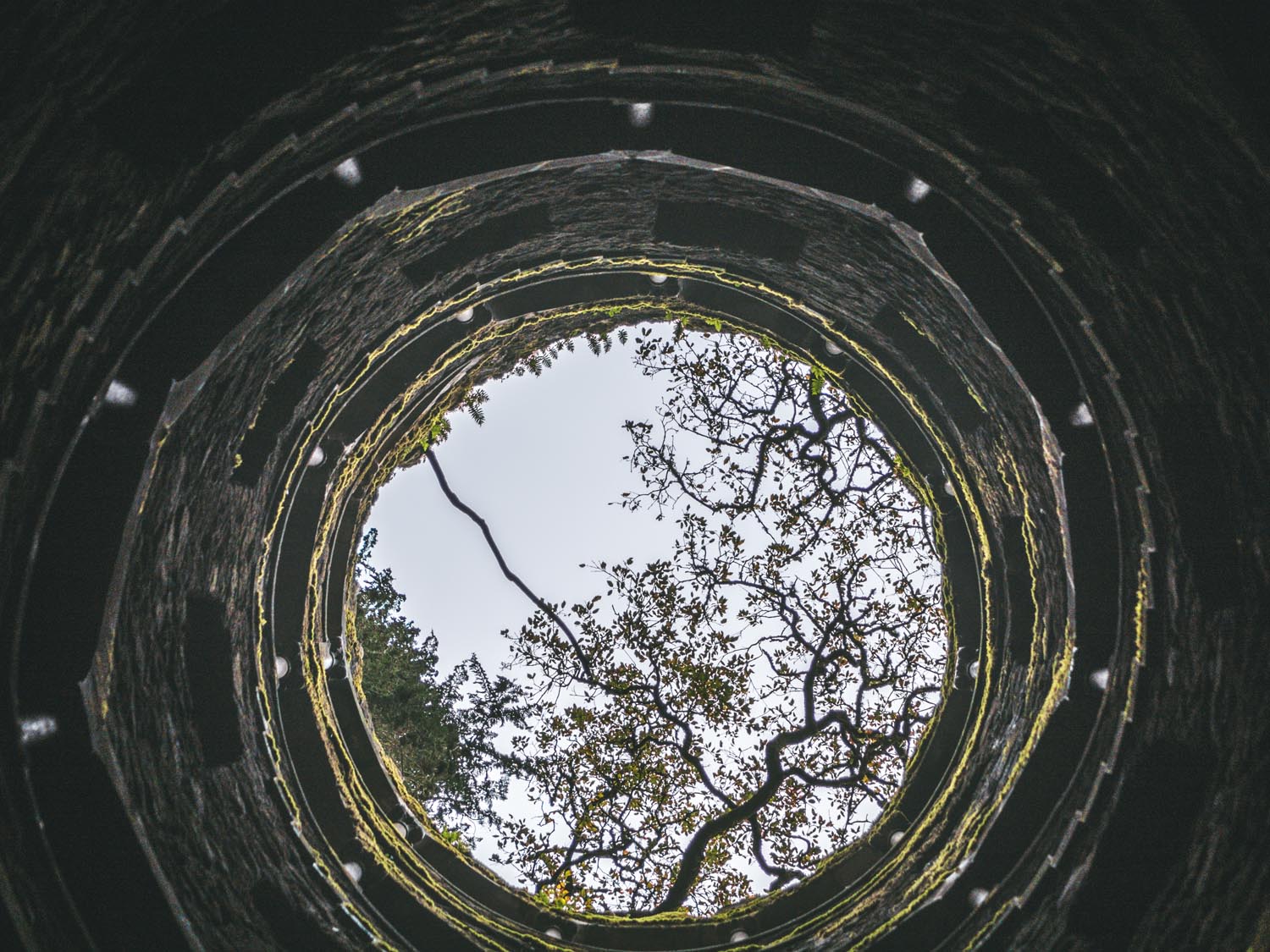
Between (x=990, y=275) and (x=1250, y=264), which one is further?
(x=990, y=275)

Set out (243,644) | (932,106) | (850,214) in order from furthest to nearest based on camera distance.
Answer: (243,644) → (850,214) → (932,106)

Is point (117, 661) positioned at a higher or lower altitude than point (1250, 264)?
higher

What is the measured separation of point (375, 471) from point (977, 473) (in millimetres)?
7229

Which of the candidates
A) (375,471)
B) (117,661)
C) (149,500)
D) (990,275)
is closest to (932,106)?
(990,275)

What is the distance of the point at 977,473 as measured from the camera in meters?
8.27

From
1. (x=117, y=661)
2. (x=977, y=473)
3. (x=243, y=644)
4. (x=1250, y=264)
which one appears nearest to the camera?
(x=1250, y=264)

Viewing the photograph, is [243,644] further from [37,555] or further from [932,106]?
[932,106]

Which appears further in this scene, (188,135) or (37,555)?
(37,555)

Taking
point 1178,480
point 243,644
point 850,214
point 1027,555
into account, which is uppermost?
point 850,214

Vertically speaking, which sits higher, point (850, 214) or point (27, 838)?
point (850, 214)

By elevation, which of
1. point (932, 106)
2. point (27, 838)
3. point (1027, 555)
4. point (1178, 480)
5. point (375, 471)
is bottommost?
point (27, 838)

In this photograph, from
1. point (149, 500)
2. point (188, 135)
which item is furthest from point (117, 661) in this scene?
point (188, 135)

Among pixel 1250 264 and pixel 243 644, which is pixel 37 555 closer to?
pixel 243 644

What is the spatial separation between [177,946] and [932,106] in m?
8.10
